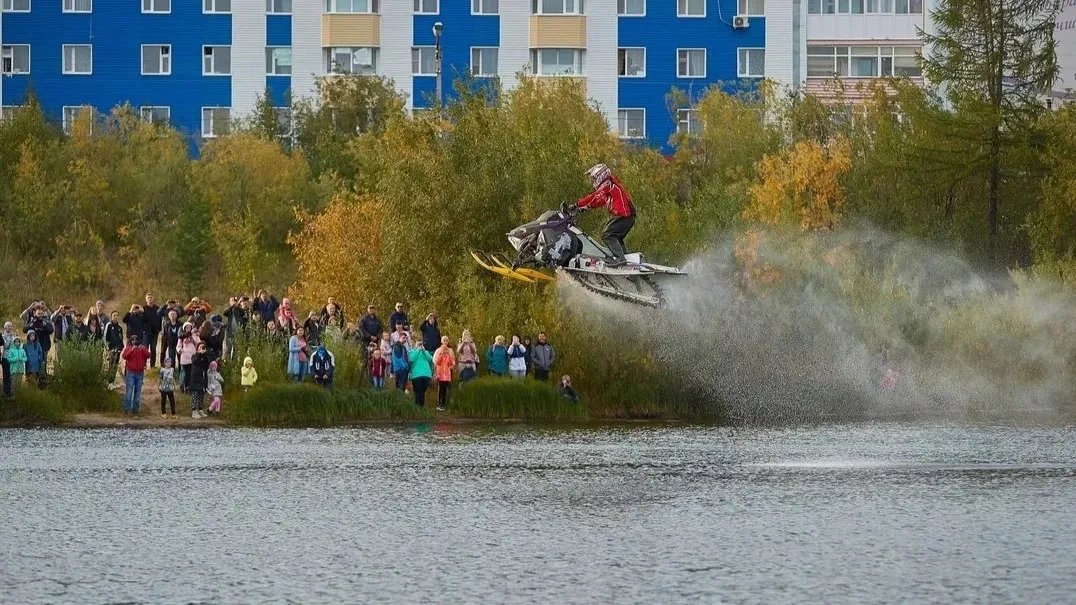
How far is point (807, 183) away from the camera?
78.6 m

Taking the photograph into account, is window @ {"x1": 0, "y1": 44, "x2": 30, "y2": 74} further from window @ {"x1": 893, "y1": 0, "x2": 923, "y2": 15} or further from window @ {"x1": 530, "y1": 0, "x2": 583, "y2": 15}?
window @ {"x1": 893, "y1": 0, "x2": 923, "y2": 15}

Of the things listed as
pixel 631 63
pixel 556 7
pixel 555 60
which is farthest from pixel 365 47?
pixel 631 63

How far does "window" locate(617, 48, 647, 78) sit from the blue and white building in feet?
0.20

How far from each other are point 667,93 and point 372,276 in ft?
168

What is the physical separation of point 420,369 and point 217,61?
65396mm

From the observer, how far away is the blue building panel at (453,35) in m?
113

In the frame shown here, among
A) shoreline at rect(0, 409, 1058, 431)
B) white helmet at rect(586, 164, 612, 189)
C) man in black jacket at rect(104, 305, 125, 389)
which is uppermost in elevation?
white helmet at rect(586, 164, 612, 189)

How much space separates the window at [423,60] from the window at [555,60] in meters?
6.18

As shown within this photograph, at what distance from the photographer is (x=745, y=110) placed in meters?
92.4

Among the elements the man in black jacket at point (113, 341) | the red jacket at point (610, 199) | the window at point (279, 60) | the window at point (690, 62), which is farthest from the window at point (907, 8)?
the red jacket at point (610, 199)

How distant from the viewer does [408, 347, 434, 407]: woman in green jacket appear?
53.2 m

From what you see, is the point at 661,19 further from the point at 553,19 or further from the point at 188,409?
the point at 188,409

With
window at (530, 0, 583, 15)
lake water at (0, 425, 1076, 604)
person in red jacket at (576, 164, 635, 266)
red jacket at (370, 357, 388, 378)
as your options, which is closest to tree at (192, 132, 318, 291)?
window at (530, 0, 583, 15)

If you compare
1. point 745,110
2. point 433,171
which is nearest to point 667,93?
Answer: point 745,110
